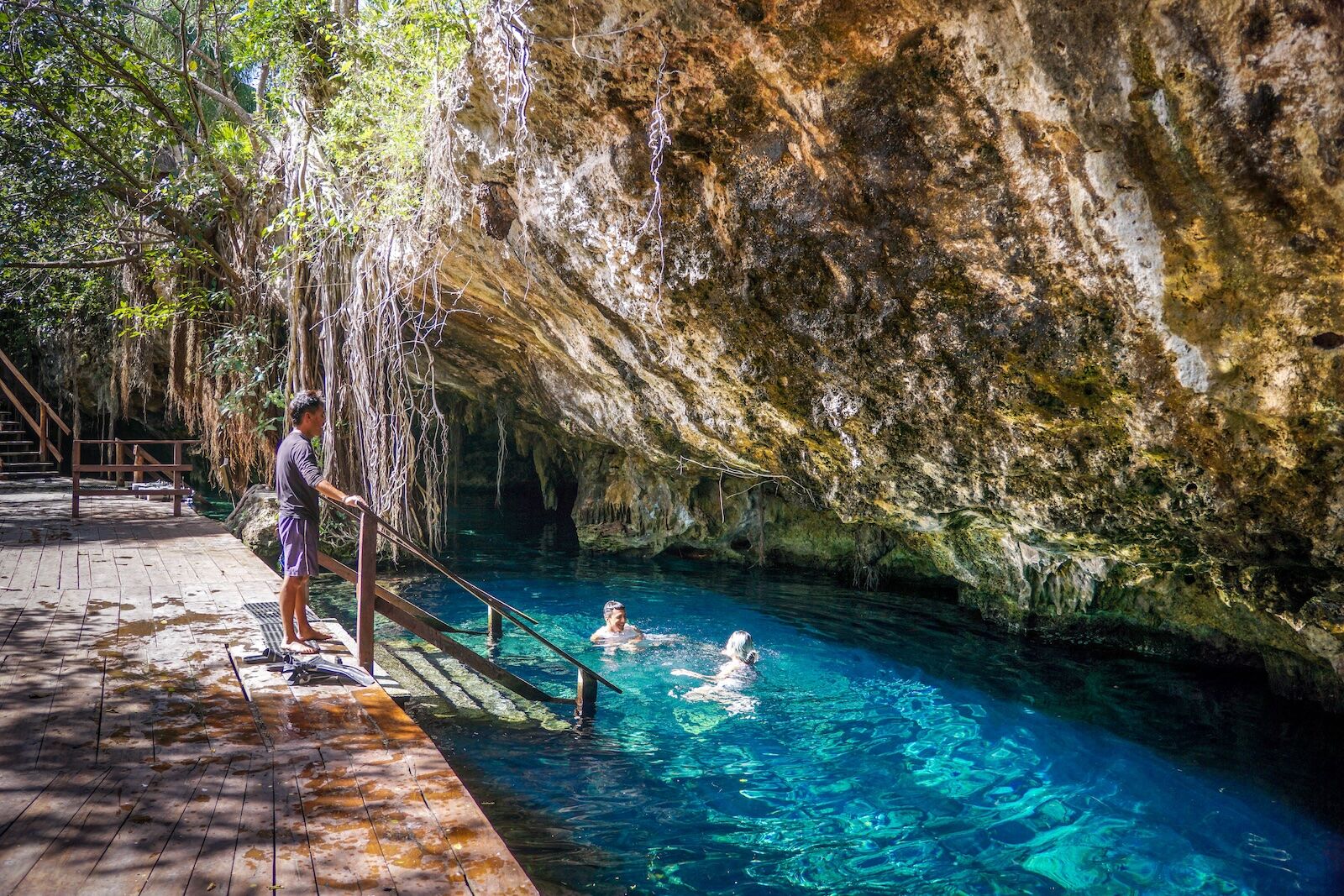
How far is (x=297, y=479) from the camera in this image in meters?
4.75

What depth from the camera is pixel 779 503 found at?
12.6 m

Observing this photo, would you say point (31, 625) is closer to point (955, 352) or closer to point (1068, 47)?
point (955, 352)

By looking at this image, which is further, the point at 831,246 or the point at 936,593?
the point at 936,593

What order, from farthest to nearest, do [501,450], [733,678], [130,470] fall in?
1. [130,470]
2. [501,450]
3. [733,678]

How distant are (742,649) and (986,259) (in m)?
3.93

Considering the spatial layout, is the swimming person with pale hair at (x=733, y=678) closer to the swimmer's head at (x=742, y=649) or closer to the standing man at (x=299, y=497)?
the swimmer's head at (x=742, y=649)

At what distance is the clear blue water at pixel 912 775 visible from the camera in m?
4.31

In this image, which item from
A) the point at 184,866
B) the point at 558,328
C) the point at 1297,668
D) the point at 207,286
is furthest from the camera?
the point at 207,286

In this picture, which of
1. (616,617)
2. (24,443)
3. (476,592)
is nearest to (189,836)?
(476,592)

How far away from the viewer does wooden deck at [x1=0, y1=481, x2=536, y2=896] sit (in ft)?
8.41

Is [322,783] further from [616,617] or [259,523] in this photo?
[259,523]

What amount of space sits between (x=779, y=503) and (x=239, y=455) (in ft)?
24.9

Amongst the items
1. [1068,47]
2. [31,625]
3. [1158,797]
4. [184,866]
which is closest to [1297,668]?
[1158,797]

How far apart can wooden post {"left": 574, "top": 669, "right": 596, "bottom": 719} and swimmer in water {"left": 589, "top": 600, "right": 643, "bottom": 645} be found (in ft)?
6.16
